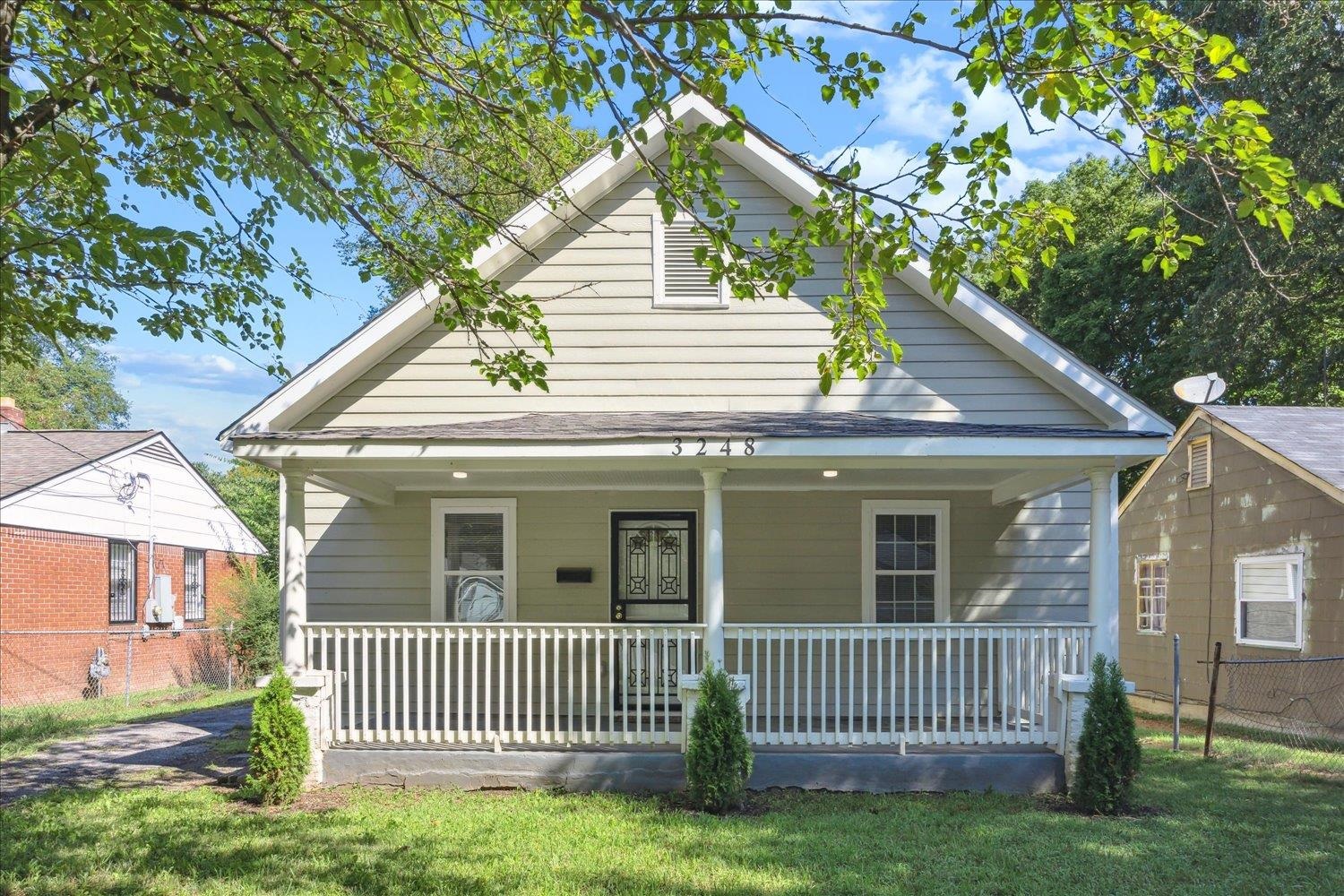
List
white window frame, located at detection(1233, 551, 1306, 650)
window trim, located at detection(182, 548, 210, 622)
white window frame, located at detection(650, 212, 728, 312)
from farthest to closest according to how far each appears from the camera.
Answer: window trim, located at detection(182, 548, 210, 622), white window frame, located at detection(1233, 551, 1306, 650), white window frame, located at detection(650, 212, 728, 312)

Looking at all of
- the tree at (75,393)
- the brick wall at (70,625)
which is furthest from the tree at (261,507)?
the tree at (75,393)

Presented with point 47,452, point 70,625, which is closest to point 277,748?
point 70,625

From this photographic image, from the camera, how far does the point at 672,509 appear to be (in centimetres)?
1005

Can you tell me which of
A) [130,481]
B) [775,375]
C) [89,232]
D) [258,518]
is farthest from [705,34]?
[258,518]

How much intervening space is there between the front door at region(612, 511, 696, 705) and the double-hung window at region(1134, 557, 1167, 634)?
9.40 metres

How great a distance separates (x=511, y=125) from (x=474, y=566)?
Result: 5.65m

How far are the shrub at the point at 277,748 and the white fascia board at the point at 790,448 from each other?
1.89 metres

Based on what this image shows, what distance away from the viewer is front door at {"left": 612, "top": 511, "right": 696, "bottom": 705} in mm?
9953

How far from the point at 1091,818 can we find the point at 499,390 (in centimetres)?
626

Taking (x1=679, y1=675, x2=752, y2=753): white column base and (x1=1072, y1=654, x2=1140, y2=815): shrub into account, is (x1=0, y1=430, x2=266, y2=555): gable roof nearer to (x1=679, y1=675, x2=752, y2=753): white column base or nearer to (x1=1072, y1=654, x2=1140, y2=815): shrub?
(x1=679, y1=675, x2=752, y2=753): white column base

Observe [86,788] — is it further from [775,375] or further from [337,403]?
[775,375]

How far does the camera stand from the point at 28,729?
462 inches

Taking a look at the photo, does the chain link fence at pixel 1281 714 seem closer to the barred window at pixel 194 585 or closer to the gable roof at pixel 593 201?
the gable roof at pixel 593 201

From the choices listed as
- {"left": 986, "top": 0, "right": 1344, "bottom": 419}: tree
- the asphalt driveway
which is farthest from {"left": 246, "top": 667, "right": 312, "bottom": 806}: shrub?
{"left": 986, "top": 0, "right": 1344, "bottom": 419}: tree
